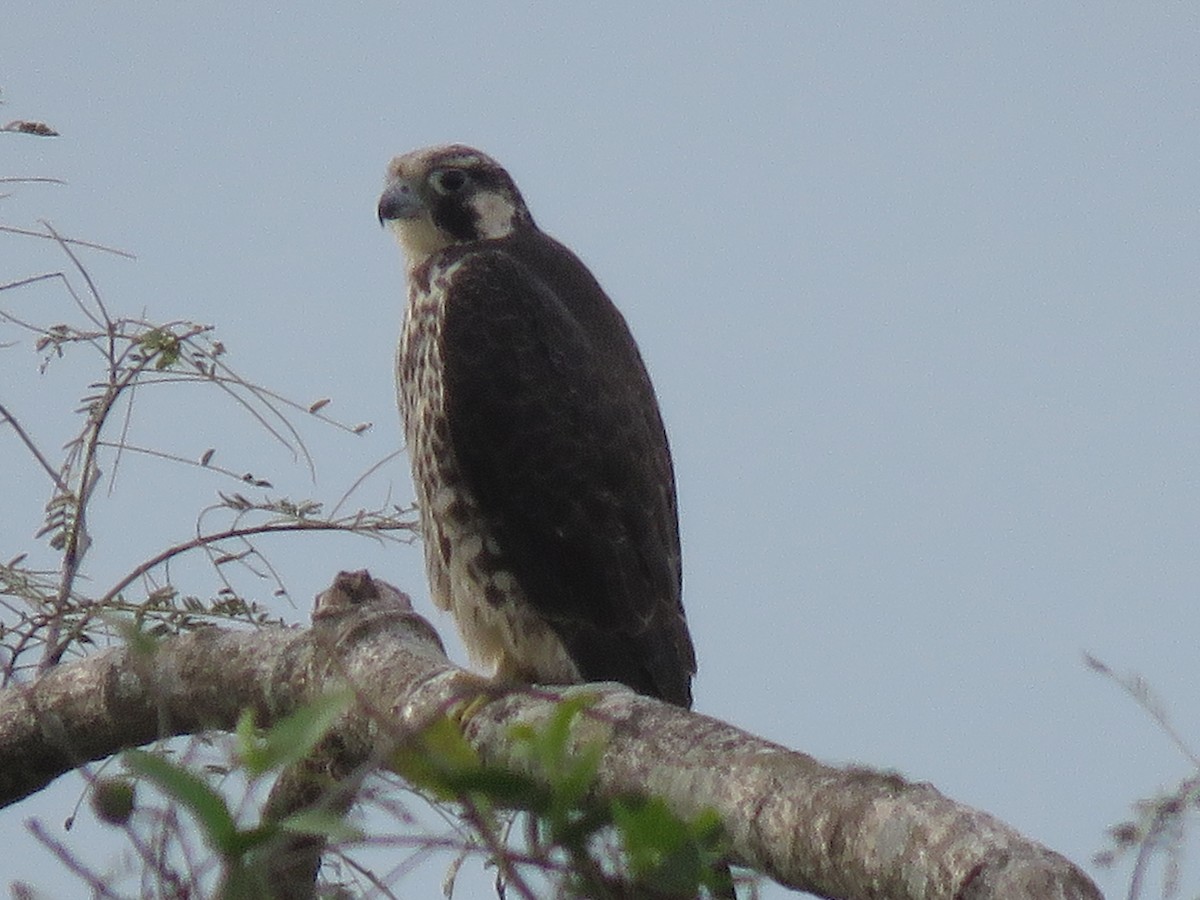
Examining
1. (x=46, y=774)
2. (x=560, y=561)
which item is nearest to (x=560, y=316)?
(x=560, y=561)

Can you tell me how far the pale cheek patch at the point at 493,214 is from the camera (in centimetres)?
512

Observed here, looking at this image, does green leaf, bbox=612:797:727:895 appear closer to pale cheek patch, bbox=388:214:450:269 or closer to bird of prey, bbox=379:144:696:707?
bird of prey, bbox=379:144:696:707

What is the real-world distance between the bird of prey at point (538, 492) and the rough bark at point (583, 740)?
677 mm

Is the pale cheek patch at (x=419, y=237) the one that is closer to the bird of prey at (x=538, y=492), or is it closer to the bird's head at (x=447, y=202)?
the bird's head at (x=447, y=202)

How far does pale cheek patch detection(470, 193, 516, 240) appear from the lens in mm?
5121

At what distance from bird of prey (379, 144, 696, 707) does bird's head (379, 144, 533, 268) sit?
0.43 metres

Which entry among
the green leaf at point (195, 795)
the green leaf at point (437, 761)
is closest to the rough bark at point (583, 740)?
the green leaf at point (437, 761)

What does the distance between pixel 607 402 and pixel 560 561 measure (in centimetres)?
44

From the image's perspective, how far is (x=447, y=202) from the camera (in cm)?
516

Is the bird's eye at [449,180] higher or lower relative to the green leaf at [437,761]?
higher

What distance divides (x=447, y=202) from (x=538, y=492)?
1150 millimetres

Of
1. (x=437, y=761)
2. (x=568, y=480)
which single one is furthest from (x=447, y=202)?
(x=437, y=761)

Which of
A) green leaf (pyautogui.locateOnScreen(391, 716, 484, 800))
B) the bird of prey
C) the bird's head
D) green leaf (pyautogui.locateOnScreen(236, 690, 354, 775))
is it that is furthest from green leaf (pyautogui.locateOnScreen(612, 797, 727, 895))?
the bird's head

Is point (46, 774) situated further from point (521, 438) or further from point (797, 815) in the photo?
point (797, 815)
